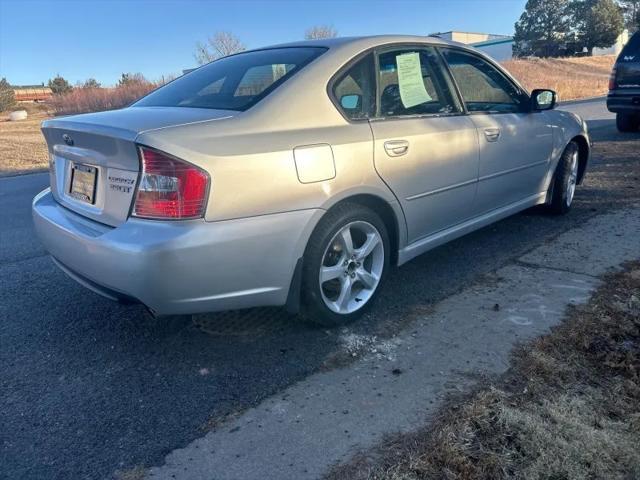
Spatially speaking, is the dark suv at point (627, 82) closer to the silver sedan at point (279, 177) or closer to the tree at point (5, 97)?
the silver sedan at point (279, 177)

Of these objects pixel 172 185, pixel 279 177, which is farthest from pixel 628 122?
pixel 172 185

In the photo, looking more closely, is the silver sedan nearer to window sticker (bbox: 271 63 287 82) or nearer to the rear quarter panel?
window sticker (bbox: 271 63 287 82)

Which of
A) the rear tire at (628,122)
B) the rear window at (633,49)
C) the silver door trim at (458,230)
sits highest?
the rear window at (633,49)

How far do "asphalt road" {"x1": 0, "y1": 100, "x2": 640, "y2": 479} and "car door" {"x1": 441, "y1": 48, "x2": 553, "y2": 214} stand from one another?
53 cm

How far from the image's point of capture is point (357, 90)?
329cm

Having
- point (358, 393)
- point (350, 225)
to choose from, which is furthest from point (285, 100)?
point (358, 393)

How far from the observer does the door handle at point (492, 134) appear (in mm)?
4043

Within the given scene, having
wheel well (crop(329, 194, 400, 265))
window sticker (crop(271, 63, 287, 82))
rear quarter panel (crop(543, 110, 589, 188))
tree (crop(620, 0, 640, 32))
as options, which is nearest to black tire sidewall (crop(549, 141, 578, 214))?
rear quarter panel (crop(543, 110, 589, 188))

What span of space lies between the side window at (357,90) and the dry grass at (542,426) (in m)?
1.62

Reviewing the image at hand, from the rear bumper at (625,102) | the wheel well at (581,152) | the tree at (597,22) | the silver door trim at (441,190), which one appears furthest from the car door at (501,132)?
the tree at (597,22)

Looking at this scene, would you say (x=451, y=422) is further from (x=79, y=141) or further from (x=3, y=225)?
(x=3, y=225)

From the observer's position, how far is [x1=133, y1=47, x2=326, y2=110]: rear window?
3.08 metres

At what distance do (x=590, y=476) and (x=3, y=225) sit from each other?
6132 millimetres

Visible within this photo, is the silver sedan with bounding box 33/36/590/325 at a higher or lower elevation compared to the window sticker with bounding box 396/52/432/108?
lower
